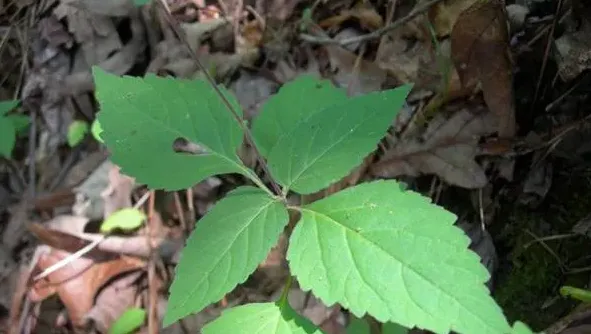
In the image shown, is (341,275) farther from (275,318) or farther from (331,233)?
(275,318)

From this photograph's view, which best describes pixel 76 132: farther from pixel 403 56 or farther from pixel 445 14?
pixel 445 14

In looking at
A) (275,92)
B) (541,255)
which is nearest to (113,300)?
(275,92)

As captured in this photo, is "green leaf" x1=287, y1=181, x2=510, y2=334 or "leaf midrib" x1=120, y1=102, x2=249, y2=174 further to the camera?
"leaf midrib" x1=120, y1=102, x2=249, y2=174

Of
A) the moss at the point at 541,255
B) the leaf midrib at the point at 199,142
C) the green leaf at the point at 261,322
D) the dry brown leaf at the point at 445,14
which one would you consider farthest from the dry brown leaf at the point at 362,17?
the green leaf at the point at 261,322

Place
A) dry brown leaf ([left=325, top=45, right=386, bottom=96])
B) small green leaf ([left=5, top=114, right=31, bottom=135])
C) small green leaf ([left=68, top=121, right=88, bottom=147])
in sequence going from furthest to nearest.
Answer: small green leaf ([left=5, top=114, right=31, bottom=135]) < small green leaf ([left=68, top=121, right=88, bottom=147]) < dry brown leaf ([left=325, top=45, right=386, bottom=96])

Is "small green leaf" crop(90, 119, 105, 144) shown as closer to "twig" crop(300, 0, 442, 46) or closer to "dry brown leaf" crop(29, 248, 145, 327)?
"dry brown leaf" crop(29, 248, 145, 327)

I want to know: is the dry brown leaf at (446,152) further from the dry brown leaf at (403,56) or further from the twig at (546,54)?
the dry brown leaf at (403,56)

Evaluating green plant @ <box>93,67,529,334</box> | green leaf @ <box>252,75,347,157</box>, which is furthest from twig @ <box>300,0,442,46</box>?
green plant @ <box>93,67,529,334</box>
